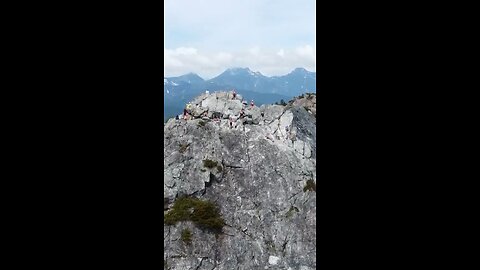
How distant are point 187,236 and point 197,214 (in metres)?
2.18

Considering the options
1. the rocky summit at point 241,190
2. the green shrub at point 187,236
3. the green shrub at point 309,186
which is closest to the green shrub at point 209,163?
the rocky summit at point 241,190

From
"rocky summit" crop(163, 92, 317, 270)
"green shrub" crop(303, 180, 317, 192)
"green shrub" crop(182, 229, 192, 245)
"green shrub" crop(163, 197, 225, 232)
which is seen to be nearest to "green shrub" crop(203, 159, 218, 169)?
"rocky summit" crop(163, 92, 317, 270)

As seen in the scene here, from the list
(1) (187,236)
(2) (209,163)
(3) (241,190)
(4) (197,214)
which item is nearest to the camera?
(1) (187,236)

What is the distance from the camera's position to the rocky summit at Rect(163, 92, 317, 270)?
32.2 m

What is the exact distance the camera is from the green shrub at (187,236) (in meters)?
31.8

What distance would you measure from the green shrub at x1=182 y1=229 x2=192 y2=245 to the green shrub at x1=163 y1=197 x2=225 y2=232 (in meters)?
0.97

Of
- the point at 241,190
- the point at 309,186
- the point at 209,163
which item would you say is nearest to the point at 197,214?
the point at 241,190

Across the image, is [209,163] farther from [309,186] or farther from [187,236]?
[309,186]

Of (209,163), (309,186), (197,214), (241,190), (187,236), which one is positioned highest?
(209,163)

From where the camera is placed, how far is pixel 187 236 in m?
31.9
